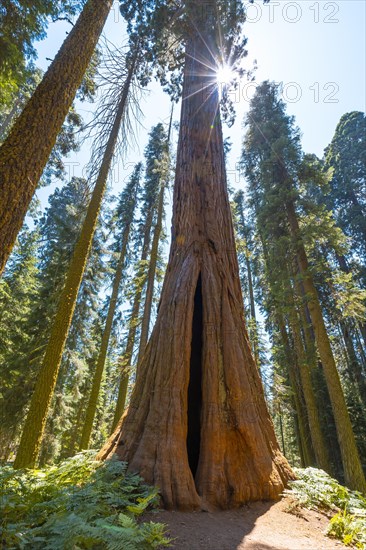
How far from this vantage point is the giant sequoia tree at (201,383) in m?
3.31

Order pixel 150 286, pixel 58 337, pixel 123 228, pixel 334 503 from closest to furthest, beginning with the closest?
1. pixel 334 503
2. pixel 58 337
3. pixel 150 286
4. pixel 123 228

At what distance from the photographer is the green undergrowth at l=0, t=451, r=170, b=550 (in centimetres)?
181

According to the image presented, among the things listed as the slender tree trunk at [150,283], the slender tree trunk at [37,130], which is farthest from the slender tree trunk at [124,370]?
the slender tree trunk at [37,130]

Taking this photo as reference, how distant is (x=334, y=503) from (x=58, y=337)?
552 cm

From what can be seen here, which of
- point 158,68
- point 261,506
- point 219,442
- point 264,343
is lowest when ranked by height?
point 261,506

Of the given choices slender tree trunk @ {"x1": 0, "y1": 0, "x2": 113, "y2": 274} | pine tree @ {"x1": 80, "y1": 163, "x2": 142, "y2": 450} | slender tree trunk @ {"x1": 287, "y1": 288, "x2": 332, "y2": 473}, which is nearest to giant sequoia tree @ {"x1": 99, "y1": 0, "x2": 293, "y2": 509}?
slender tree trunk @ {"x1": 0, "y1": 0, "x2": 113, "y2": 274}

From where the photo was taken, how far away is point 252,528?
8.85 feet

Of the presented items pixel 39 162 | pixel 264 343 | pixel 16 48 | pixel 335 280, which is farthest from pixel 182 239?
pixel 264 343

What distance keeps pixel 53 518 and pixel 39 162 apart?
3.84m

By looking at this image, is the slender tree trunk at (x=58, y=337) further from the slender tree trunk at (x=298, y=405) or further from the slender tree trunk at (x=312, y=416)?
the slender tree trunk at (x=298, y=405)

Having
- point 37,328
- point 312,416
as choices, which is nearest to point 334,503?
point 312,416

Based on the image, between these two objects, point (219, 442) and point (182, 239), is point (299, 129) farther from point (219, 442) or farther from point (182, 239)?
point (219, 442)

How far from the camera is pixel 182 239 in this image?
514cm

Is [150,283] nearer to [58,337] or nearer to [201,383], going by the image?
[58,337]
